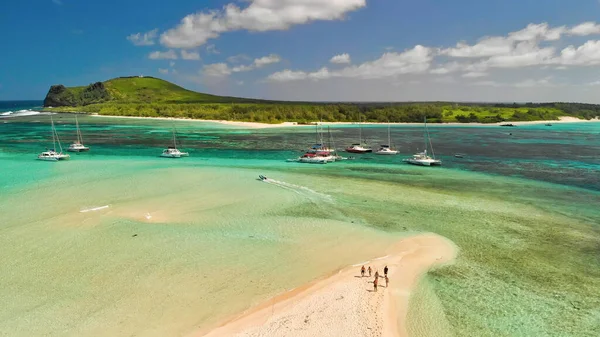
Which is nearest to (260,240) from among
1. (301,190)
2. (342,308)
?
(342,308)

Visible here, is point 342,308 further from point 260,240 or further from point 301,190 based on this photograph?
point 301,190

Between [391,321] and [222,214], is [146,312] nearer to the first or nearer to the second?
[391,321]

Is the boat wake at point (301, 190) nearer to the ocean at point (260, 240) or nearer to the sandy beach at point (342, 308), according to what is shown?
the ocean at point (260, 240)

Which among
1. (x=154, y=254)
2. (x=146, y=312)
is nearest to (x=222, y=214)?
(x=154, y=254)

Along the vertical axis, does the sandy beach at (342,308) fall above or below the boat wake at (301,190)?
below

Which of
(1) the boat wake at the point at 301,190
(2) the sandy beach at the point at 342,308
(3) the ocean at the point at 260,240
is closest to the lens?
(2) the sandy beach at the point at 342,308

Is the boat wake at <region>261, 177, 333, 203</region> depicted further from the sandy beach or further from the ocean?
the sandy beach

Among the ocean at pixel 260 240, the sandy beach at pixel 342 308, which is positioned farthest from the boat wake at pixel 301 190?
the sandy beach at pixel 342 308
